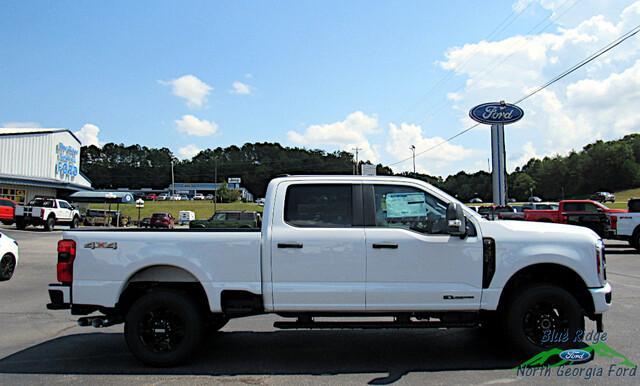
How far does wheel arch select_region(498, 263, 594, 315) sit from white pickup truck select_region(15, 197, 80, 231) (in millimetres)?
32729

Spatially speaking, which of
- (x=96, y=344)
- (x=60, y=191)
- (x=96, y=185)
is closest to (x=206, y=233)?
(x=96, y=344)

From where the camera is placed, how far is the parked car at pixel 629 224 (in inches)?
757

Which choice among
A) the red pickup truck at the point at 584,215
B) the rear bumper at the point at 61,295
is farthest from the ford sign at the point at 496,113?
the rear bumper at the point at 61,295

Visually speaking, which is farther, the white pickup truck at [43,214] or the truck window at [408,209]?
the white pickup truck at [43,214]

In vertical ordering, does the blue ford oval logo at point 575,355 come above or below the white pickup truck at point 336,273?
below

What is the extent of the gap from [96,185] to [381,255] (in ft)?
550

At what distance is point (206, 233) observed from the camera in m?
5.74

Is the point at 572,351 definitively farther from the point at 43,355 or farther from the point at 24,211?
the point at 24,211

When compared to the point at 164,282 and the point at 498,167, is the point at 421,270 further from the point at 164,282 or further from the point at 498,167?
the point at 498,167

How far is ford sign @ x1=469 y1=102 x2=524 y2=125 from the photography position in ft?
108

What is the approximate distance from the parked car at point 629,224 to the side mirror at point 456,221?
664 inches

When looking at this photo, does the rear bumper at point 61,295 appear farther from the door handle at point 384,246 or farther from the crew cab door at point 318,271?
the door handle at point 384,246

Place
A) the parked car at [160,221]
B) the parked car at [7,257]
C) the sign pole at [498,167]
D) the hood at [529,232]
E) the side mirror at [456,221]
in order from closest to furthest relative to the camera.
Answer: the side mirror at [456,221] < the hood at [529,232] < the parked car at [7,257] < the sign pole at [498,167] < the parked car at [160,221]

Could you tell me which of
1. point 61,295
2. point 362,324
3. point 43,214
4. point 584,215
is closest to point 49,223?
point 43,214
